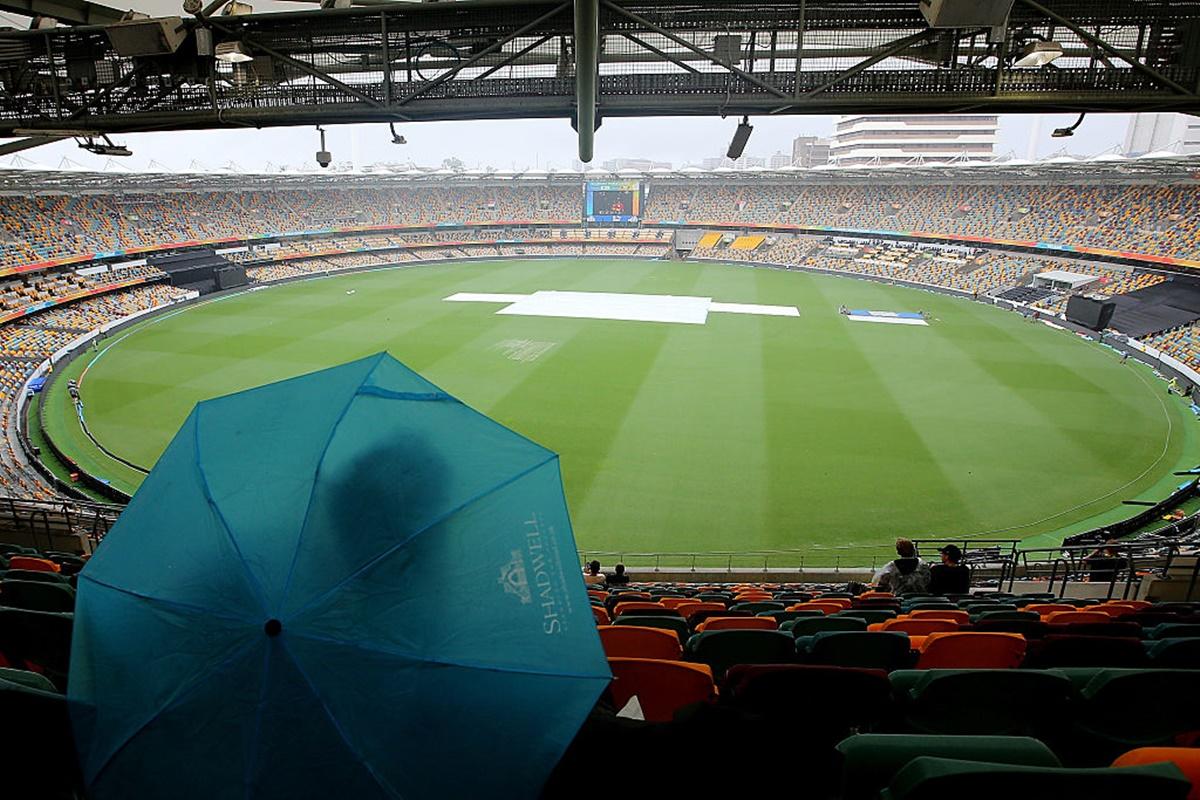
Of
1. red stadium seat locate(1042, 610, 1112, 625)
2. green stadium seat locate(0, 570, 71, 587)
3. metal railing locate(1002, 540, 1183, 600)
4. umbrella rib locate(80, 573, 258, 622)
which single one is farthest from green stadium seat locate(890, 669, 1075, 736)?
metal railing locate(1002, 540, 1183, 600)

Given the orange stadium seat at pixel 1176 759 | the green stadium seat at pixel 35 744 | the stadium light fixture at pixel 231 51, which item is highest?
the stadium light fixture at pixel 231 51

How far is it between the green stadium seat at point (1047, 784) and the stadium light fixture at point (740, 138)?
5596 mm

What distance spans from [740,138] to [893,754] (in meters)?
5.77

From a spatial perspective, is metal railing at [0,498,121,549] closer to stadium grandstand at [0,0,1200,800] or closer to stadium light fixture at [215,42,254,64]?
stadium grandstand at [0,0,1200,800]

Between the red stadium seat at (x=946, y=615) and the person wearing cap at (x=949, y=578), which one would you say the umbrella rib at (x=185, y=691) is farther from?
the person wearing cap at (x=949, y=578)

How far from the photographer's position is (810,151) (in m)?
124

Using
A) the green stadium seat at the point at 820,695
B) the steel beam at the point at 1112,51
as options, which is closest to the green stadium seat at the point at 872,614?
the green stadium seat at the point at 820,695

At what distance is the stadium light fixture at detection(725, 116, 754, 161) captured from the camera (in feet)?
20.2

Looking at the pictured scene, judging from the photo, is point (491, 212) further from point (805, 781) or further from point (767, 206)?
point (805, 781)

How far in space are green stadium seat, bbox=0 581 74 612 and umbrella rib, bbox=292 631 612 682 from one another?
3893 mm

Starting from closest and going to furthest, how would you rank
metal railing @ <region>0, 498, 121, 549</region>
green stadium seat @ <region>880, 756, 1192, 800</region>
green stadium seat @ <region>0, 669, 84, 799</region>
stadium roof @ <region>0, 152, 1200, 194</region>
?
1. green stadium seat @ <region>880, 756, 1192, 800</region>
2. green stadium seat @ <region>0, 669, 84, 799</region>
3. metal railing @ <region>0, 498, 121, 549</region>
4. stadium roof @ <region>0, 152, 1200, 194</region>

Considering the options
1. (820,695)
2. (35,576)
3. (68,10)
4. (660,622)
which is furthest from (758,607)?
(68,10)

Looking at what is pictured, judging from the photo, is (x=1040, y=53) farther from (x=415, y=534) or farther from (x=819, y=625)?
(x=415, y=534)

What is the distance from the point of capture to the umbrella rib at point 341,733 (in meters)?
1.52
